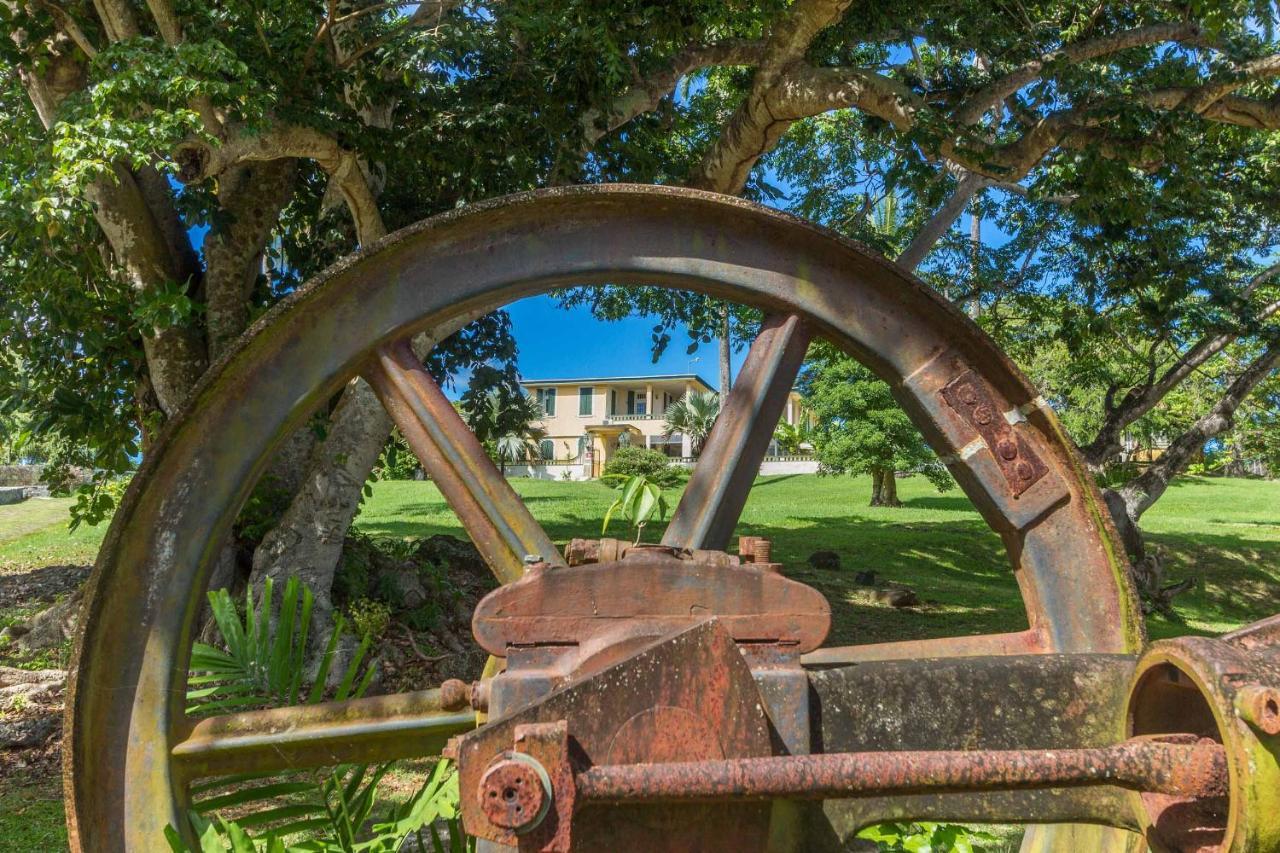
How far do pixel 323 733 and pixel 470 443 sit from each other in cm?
72

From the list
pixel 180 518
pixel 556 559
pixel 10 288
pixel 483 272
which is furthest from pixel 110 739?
pixel 10 288

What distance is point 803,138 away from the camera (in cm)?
1133

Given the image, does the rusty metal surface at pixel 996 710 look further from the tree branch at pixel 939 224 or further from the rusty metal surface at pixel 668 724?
the tree branch at pixel 939 224

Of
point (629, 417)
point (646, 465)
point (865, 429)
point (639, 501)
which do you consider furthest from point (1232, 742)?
point (629, 417)

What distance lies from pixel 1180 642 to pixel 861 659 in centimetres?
88

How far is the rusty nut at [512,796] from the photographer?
4.06ft

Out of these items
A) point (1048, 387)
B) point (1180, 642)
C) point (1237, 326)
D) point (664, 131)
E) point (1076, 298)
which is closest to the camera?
point (1180, 642)

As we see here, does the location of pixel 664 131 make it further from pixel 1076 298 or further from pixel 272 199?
pixel 1076 298

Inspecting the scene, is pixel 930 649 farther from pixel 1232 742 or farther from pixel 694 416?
pixel 694 416

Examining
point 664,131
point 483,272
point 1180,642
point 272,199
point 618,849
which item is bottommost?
point 618,849

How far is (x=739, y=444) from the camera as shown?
2.04 metres

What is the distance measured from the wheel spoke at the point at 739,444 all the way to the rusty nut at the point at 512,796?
81cm

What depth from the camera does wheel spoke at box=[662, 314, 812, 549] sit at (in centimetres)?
203

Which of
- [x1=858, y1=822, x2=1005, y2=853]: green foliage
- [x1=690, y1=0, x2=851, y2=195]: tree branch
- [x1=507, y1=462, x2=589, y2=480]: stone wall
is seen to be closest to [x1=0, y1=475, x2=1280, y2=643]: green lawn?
[x1=690, y1=0, x2=851, y2=195]: tree branch
